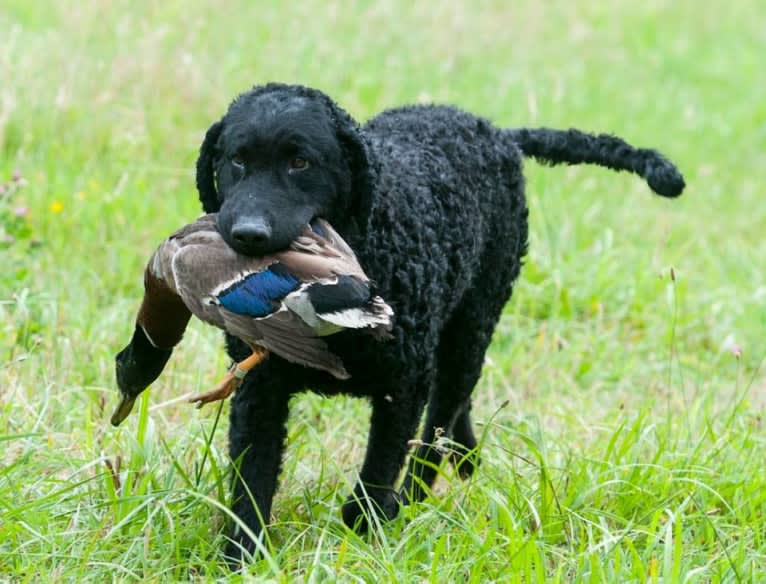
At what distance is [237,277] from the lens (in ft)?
8.95

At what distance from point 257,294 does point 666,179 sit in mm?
1863

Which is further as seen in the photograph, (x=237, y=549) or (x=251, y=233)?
(x=237, y=549)

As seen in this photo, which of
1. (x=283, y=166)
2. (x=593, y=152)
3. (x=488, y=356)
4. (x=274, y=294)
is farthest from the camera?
(x=488, y=356)

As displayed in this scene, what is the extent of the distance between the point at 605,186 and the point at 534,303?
187 centimetres

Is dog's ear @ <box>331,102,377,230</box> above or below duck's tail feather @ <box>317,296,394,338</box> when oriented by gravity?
above

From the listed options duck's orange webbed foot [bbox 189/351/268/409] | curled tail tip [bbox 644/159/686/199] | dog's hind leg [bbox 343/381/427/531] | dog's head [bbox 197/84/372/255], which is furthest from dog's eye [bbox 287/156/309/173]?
curled tail tip [bbox 644/159/686/199]

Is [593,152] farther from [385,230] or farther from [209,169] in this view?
[209,169]

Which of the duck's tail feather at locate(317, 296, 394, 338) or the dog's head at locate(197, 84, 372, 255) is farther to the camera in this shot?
the dog's head at locate(197, 84, 372, 255)

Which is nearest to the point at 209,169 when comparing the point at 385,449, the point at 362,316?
the point at 362,316

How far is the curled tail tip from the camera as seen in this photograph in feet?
13.1

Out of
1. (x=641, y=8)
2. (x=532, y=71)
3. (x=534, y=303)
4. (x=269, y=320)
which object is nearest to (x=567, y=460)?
(x=269, y=320)

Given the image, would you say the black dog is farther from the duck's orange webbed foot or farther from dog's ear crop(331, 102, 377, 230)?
the duck's orange webbed foot

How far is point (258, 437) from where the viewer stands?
3303 millimetres

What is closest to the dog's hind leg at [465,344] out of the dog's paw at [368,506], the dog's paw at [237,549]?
the dog's paw at [368,506]
